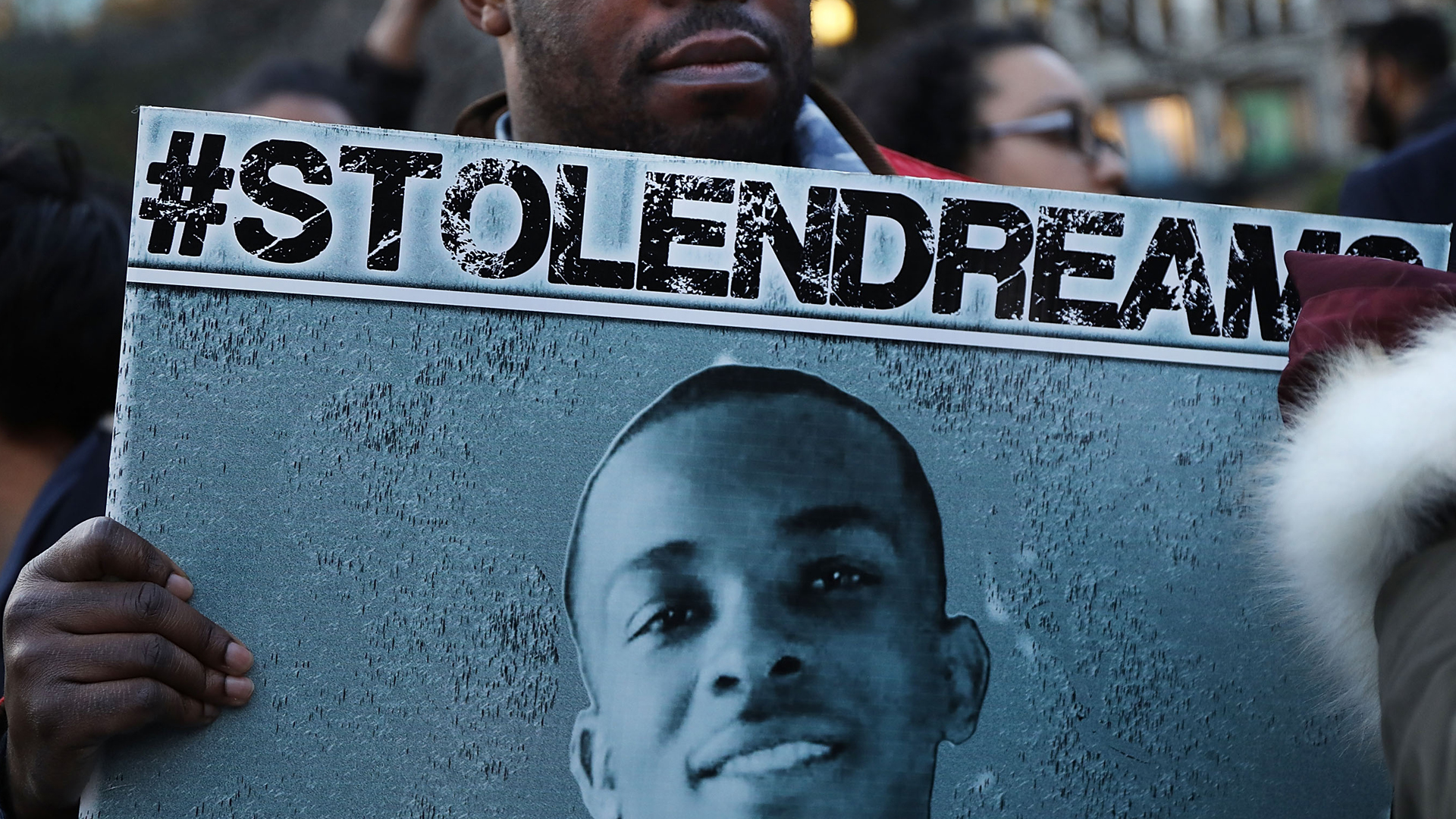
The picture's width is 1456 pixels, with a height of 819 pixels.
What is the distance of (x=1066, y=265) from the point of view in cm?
102

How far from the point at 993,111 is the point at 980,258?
3.98 ft

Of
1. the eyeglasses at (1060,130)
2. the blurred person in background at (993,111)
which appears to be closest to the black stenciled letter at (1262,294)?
the blurred person in background at (993,111)

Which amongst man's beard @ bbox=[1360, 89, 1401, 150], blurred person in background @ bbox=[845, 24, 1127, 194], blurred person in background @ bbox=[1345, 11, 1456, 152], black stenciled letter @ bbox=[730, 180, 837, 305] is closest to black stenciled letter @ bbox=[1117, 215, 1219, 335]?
black stenciled letter @ bbox=[730, 180, 837, 305]

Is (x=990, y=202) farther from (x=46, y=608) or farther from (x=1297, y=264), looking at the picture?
(x=46, y=608)

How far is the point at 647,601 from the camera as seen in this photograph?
0.96 meters

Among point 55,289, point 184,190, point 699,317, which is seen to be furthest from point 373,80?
point 699,317

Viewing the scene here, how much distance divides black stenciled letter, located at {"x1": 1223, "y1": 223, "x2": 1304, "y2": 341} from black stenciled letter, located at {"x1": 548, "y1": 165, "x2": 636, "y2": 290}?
47cm

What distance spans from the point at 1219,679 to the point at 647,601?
0.44 meters

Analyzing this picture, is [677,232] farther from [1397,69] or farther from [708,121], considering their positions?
[1397,69]

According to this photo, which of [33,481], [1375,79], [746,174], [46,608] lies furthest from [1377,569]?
[1375,79]

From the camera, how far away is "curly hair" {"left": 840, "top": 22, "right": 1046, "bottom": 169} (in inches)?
85.9

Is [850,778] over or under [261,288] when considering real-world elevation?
under

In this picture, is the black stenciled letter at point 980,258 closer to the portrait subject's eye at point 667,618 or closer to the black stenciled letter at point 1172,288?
the black stenciled letter at point 1172,288

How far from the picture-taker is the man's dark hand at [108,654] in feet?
2.97
